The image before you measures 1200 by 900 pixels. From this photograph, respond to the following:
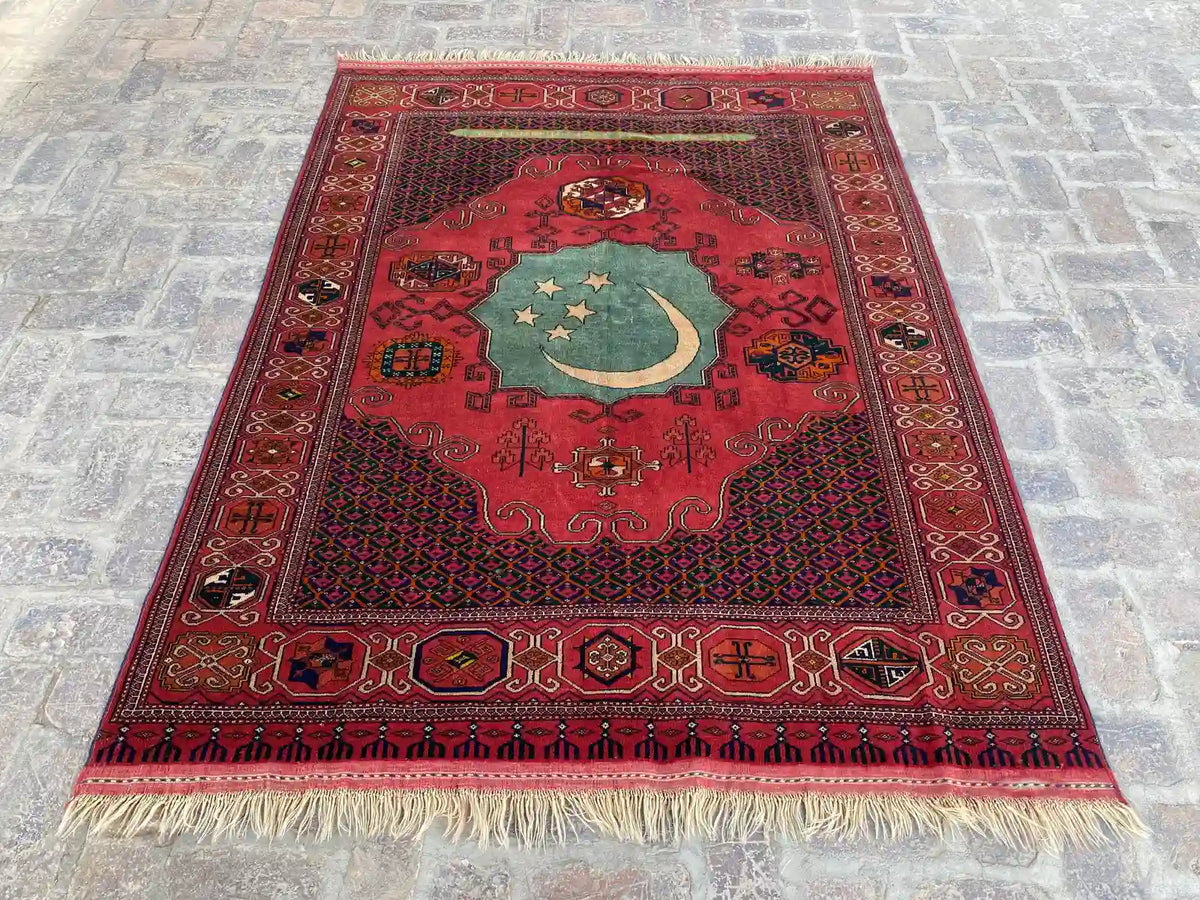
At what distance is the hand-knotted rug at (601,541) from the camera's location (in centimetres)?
236

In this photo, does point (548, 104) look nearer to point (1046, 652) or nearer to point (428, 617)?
point (428, 617)

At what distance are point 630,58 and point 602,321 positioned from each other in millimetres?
1834

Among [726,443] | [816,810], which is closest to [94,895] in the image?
[816,810]

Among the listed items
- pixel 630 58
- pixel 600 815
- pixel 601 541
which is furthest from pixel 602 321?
pixel 630 58

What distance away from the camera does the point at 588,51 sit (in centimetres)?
488

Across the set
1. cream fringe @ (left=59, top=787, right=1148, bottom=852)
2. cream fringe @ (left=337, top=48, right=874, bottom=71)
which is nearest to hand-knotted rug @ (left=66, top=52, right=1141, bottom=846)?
cream fringe @ (left=59, top=787, right=1148, bottom=852)

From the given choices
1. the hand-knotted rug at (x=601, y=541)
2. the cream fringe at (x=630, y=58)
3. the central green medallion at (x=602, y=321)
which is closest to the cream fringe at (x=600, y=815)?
the hand-knotted rug at (x=601, y=541)

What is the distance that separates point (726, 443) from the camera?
→ 310 centimetres

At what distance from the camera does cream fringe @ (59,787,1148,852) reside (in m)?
2.29

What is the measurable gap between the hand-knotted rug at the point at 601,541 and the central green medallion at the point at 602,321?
0.01m

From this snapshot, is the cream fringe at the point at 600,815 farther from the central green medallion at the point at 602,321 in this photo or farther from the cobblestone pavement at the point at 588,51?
the central green medallion at the point at 602,321

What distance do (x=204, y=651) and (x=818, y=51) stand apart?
12.3ft

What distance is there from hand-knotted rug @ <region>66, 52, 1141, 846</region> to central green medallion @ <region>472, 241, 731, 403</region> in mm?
13

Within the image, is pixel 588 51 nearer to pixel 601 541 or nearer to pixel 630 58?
pixel 630 58
